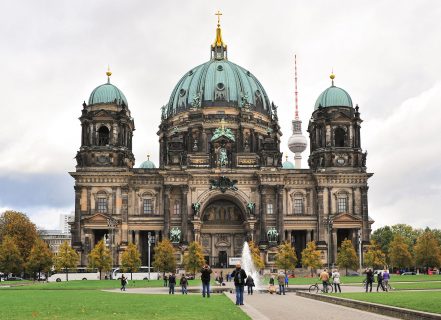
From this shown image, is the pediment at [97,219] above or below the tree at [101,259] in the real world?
above

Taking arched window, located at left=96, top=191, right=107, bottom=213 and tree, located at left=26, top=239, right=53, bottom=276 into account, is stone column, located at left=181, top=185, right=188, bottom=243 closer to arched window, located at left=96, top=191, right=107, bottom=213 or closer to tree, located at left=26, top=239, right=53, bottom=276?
arched window, located at left=96, top=191, right=107, bottom=213

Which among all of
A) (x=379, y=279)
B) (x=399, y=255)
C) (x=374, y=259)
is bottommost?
(x=399, y=255)

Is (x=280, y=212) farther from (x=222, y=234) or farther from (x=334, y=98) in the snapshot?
(x=334, y=98)

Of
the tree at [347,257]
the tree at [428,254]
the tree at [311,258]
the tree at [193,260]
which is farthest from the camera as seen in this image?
the tree at [428,254]

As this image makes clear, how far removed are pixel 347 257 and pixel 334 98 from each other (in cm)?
2626

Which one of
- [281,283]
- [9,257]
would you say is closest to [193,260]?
[9,257]

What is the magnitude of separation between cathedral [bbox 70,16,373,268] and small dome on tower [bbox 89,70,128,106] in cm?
16

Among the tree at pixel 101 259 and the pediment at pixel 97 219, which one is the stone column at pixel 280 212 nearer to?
the pediment at pixel 97 219

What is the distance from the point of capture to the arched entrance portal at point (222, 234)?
102 metres

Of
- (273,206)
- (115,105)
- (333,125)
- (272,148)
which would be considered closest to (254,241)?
(273,206)

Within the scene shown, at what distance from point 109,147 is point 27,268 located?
21.4 meters

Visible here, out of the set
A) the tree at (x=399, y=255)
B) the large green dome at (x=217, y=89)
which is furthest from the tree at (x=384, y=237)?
the large green dome at (x=217, y=89)

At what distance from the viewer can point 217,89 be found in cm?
11206

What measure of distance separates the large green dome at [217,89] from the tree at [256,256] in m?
28.5
